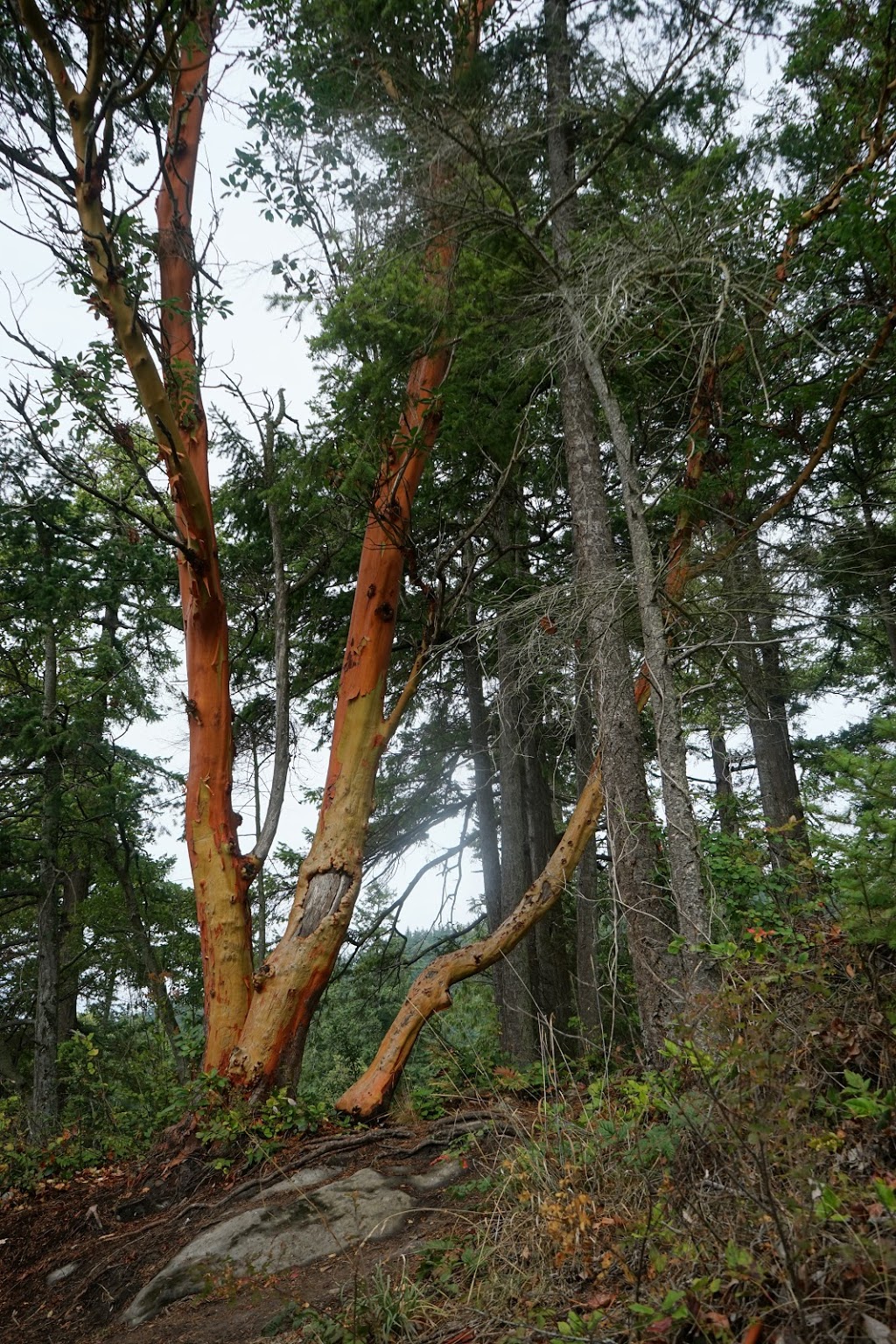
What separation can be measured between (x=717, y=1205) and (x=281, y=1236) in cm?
282

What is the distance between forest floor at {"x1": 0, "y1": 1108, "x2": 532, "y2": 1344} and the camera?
3.78m

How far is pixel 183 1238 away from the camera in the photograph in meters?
4.77

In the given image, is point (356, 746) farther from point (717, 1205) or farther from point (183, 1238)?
point (717, 1205)

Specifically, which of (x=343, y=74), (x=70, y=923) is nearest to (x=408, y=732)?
(x=70, y=923)

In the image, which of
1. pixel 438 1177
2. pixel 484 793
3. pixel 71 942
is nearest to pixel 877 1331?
pixel 438 1177

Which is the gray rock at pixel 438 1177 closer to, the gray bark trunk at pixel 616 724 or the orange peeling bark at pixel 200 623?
the gray bark trunk at pixel 616 724

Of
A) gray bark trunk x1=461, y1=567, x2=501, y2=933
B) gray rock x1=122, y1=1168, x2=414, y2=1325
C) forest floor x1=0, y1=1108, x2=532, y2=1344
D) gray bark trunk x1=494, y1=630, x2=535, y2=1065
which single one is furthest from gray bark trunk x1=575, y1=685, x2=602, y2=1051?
gray rock x1=122, y1=1168, x2=414, y2=1325

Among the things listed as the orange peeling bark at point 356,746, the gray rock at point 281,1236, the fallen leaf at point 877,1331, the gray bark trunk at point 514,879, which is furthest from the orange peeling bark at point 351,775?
the fallen leaf at point 877,1331

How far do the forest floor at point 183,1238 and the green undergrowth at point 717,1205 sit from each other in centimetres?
22

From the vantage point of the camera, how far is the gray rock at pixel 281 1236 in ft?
13.7

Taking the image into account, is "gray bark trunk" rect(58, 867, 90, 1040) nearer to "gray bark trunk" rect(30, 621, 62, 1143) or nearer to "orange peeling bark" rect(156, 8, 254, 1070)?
"gray bark trunk" rect(30, 621, 62, 1143)

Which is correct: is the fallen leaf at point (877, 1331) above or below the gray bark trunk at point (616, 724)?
below

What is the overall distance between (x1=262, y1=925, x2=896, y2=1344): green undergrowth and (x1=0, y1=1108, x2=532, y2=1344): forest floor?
220 mm

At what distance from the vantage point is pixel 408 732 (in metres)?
11.5
